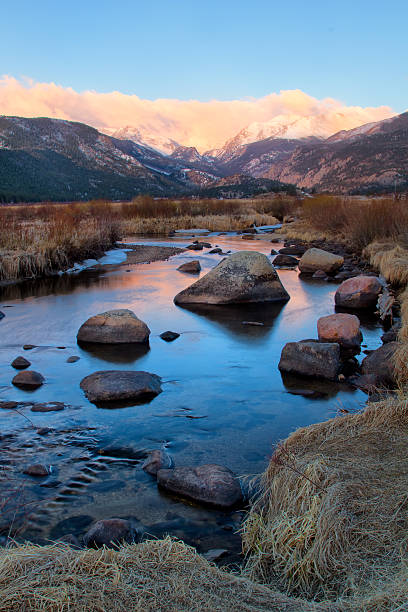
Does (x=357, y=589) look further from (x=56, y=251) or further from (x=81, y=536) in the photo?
(x=56, y=251)

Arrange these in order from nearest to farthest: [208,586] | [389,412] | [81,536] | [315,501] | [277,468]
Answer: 1. [208,586]
2. [315,501]
3. [81,536]
4. [277,468]
5. [389,412]

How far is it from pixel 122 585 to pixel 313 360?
16.6 ft

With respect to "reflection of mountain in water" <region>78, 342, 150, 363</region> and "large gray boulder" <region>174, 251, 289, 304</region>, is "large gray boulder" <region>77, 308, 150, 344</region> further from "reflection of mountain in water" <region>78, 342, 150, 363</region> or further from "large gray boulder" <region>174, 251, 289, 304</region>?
"large gray boulder" <region>174, 251, 289, 304</region>

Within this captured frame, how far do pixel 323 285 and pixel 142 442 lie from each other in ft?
33.0

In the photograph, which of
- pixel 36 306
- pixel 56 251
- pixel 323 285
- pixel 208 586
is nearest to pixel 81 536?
pixel 208 586

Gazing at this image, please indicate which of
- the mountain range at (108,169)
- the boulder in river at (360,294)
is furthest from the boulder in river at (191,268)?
the mountain range at (108,169)

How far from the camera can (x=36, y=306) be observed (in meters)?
12.2

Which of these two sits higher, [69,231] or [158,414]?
[69,231]

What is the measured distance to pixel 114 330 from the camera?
29.2 feet

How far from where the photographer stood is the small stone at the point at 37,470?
464cm

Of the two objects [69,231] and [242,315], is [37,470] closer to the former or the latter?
[242,315]

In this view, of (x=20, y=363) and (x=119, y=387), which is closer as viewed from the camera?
(x=119, y=387)

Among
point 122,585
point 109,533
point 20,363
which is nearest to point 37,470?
point 109,533

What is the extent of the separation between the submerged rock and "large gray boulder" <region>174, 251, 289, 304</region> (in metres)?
7.22
